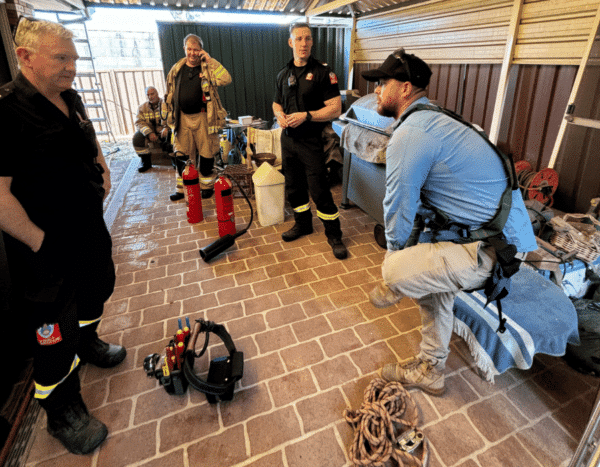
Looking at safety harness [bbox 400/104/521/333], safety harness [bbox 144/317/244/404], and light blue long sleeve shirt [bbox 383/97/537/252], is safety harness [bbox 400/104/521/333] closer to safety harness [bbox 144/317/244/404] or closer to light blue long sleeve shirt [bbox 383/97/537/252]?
light blue long sleeve shirt [bbox 383/97/537/252]

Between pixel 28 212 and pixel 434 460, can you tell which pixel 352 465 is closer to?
pixel 434 460

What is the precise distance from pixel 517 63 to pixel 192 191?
14.0 feet

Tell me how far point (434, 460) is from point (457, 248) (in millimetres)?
1204

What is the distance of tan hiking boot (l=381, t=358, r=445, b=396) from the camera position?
2.26m

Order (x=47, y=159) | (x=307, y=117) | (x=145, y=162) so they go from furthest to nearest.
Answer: (x=145, y=162)
(x=307, y=117)
(x=47, y=159)

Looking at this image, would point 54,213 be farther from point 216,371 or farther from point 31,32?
point 216,371

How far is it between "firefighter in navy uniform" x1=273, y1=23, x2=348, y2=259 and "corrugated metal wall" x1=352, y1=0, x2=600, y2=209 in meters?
2.07

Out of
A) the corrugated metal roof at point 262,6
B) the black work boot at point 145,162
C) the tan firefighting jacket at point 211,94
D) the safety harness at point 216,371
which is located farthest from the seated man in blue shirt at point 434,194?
the black work boot at point 145,162

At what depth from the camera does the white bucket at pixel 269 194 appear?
4.52m

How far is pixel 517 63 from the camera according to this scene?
12.7 ft

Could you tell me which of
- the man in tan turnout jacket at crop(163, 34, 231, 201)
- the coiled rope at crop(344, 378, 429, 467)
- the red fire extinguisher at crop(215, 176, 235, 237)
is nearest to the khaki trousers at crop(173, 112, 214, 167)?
the man in tan turnout jacket at crop(163, 34, 231, 201)

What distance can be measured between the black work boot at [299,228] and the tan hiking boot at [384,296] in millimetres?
2319

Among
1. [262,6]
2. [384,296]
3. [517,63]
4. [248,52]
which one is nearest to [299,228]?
[384,296]

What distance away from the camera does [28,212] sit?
1.72m
